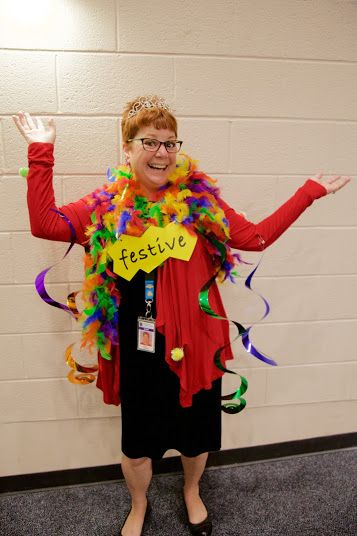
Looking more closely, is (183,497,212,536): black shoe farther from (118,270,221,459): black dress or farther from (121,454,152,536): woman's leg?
(118,270,221,459): black dress

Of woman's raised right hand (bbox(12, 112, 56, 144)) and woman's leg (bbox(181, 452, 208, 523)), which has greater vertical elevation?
woman's raised right hand (bbox(12, 112, 56, 144))

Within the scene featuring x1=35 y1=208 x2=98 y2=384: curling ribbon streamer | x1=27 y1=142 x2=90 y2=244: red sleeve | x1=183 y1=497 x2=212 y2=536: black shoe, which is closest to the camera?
x1=27 y1=142 x2=90 y2=244: red sleeve

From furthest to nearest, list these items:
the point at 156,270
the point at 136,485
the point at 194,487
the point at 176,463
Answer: the point at 176,463 < the point at 194,487 < the point at 136,485 < the point at 156,270

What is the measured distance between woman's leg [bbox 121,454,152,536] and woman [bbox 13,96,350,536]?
0.16ft

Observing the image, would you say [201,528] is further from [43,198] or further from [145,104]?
[145,104]

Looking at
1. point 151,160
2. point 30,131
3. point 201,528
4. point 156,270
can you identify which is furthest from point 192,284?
point 201,528

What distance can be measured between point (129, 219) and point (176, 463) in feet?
4.11

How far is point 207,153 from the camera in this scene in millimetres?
1556

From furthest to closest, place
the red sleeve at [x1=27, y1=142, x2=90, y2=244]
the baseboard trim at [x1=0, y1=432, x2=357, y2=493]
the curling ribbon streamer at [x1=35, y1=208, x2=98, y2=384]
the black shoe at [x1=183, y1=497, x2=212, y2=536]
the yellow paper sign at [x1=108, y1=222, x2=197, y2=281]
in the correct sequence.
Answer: the baseboard trim at [x1=0, y1=432, x2=357, y2=493], the black shoe at [x1=183, y1=497, x2=212, y2=536], the curling ribbon streamer at [x1=35, y1=208, x2=98, y2=384], the yellow paper sign at [x1=108, y1=222, x2=197, y2=281], the red sleeve at [x1=27, y1=142, x2=90, y2=244]

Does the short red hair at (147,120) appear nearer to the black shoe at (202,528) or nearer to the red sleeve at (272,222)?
the red sleeve at (272,222)

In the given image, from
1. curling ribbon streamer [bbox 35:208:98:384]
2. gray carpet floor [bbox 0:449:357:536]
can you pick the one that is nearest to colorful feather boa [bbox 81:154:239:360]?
curling ribbon streamer [bbox 35:208:98:384]

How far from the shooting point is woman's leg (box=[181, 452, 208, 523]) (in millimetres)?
1578

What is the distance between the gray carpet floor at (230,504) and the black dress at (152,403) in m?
0.42

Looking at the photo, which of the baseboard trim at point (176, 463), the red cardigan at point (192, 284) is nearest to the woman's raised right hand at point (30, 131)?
the red cardigan at point (192, 284)
